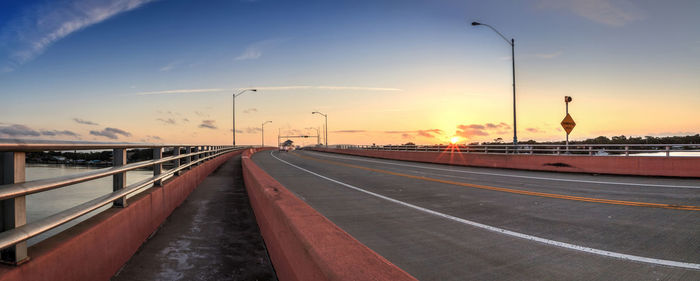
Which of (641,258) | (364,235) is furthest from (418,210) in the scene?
(641,258)

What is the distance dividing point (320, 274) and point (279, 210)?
206cm

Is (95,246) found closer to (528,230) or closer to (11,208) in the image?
(11,208)

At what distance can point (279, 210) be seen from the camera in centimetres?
472

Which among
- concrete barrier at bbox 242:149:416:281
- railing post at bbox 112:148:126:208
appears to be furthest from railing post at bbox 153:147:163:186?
concrete barrier at bbox 242:149:416:281

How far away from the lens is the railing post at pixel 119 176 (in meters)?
5.22

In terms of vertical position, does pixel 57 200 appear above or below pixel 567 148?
below

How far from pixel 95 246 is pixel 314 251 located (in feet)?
9.14

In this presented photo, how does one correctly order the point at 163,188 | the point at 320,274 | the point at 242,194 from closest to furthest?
the point at 320,274 → the point at 163,188 → the point at 242,194

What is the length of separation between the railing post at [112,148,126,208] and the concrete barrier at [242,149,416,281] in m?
2.09

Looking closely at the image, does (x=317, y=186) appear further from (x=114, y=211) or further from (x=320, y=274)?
(x=320, y=274)

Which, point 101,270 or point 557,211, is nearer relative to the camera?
point 101,270

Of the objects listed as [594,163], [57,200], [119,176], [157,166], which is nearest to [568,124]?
[594,163]

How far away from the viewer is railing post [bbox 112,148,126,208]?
5223 millimetres

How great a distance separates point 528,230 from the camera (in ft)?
21.4
